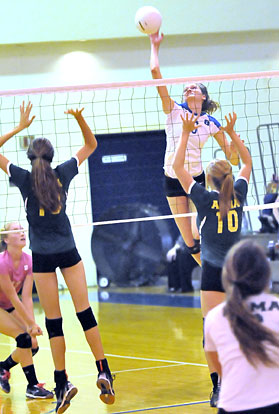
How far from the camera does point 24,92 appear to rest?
5.27m

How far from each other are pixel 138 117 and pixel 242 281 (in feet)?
33.7

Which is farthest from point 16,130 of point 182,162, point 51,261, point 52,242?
point 182,162

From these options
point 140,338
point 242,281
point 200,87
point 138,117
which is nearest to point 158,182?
point 138,117

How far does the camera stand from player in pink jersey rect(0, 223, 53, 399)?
230 inches

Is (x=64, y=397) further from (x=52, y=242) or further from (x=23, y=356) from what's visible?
(x=23, y=356)

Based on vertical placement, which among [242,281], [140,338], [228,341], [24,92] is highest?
[24,92]

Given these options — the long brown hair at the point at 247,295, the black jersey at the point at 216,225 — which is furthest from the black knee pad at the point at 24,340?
the long brown hair at the point at 247,295

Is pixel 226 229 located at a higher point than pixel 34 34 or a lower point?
lower

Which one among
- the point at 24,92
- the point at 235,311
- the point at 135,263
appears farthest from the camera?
the point at 135,263

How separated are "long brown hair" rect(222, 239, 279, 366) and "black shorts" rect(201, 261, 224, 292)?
199 cm

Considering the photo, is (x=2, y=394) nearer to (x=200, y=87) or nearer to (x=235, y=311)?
(x=200, y=87)

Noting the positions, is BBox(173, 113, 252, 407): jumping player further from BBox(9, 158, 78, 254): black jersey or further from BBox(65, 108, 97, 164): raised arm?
BBox(9, 158, 78, 254): black jersey

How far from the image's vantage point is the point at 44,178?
16.1 ft

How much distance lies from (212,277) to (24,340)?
1.78 m
